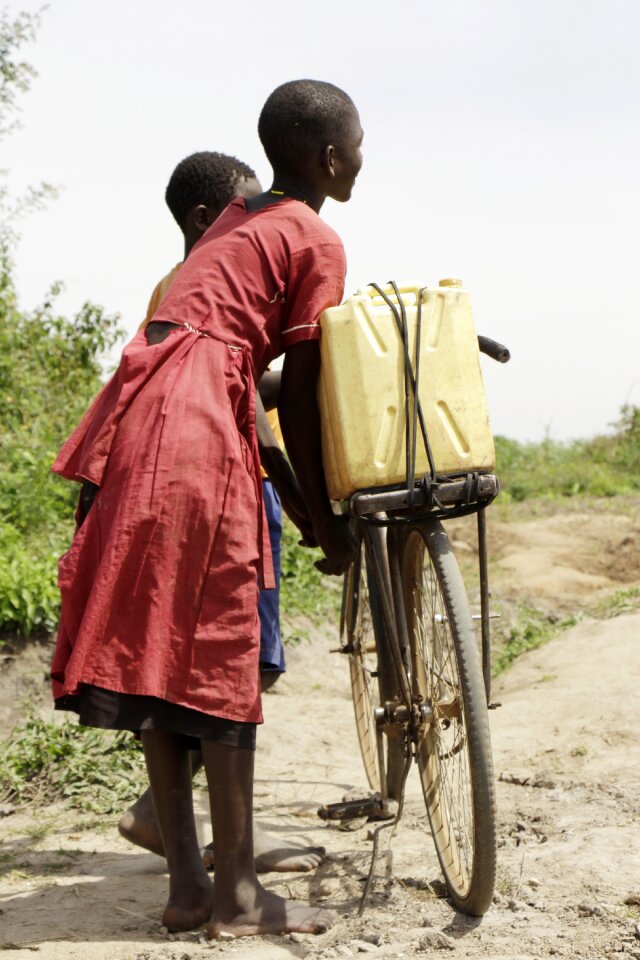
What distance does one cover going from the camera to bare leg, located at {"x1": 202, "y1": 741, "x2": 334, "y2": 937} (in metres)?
2.51

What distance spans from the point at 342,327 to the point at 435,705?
37.7 inches

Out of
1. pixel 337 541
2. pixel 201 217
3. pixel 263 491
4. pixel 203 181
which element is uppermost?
pixel 203 181

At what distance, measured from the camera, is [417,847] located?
10.4 ft

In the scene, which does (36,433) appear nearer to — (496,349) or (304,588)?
(304,588)

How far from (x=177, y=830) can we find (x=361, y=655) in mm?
1043

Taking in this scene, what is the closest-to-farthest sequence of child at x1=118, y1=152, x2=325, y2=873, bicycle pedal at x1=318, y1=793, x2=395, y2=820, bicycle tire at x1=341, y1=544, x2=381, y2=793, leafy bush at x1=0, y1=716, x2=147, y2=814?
1. child at x1=118, y1=152, x2=325, y2=873
2. bicycle pedal at x1=318, y1=793, x2=395, y2=820
3. bicycle tire at x1=341, y1=544, x2=381, y2=793
4. leafy bush at x1=0, y1=716, x2=147, y2=814

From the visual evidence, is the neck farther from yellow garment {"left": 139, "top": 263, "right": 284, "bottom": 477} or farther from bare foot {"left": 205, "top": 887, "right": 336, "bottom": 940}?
bare foot {"left": 205, "top": 887, "right": 336, "bottom": 940}

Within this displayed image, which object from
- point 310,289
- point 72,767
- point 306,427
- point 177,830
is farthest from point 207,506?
point 72,767

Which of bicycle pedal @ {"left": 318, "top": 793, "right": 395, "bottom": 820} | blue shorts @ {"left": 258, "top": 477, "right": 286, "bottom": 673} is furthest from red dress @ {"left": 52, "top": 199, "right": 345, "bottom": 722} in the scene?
bicycle pedal @ {"left": 318, "top": 793, "right": 395, "bottom": 820}

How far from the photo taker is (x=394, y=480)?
102 inches

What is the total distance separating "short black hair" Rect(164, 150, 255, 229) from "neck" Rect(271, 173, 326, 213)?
823 mm

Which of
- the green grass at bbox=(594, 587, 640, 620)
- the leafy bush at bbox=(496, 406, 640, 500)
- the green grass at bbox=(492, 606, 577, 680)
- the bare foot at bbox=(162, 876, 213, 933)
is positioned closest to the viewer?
the bare foot at bbox=(162, 876, 213, 933)

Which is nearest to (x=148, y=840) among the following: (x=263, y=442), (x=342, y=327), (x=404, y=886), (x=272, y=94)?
(x=404, y=886)

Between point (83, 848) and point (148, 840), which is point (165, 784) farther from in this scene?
point (83, 848)
